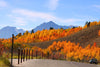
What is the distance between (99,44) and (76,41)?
34.5 m

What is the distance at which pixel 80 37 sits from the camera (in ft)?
652

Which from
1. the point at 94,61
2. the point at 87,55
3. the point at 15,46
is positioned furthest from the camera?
the point at 15,46

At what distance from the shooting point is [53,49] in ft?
570

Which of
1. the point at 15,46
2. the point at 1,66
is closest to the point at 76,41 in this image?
the point at 15,46

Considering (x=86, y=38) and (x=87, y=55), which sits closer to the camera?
(x=87, y=55)

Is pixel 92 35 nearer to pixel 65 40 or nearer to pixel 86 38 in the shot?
pixel 86 38

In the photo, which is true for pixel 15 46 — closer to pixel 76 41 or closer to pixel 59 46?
pixel 59 46

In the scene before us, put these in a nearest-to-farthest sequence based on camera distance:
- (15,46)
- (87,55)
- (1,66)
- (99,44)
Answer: (1,66) < (87,55) < (15,46) < (99,44)

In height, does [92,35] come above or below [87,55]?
above

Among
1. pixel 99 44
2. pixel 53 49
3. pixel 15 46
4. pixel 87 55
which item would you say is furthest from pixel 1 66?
pixel 53 49

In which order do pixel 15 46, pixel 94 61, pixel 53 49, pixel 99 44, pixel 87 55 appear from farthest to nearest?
pixel 53 49 < pixel 99 44 < pixel 15 46 < pixel 87 55 < pixel 94 61

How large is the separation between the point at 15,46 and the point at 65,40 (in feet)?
286

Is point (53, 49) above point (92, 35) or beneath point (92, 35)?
beneath

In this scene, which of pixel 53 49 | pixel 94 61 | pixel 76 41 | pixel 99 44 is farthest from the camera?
pixel 76 41
